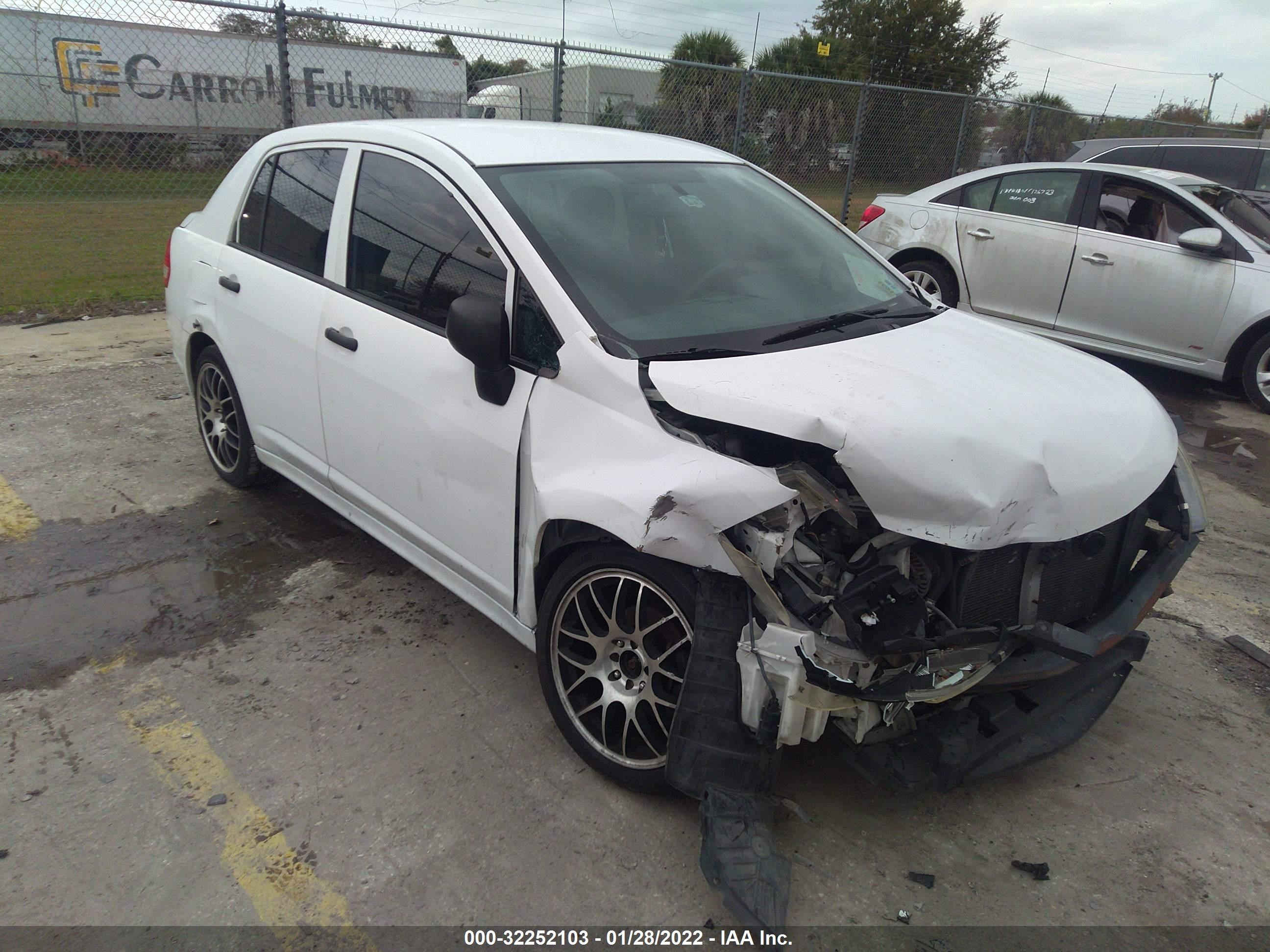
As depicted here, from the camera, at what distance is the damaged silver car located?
225 cm

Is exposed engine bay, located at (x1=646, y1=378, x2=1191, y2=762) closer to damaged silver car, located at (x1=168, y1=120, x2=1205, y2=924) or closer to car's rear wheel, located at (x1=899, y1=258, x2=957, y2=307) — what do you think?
damaged silver car, located at (x1=168, y1=120, x2=1205, y2=924)

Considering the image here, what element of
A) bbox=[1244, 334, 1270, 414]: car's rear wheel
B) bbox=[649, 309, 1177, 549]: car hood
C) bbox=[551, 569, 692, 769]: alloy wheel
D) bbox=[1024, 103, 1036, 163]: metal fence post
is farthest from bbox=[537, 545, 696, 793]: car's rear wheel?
bbox=[1024, 103, 1036, 163]: metal fence post

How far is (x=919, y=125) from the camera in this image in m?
12.9

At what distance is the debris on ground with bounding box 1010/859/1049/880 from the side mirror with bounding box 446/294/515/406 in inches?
79.5

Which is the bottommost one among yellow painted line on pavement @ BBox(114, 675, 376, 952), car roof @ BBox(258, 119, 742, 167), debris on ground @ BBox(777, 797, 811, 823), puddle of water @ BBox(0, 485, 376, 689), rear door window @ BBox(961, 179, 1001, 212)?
puddle of water @ BBox(0, 485, 376, 689)

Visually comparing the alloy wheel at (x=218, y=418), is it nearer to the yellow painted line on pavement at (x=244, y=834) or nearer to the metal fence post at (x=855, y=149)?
the yellow painted line on pavement at (x=244, y=834)

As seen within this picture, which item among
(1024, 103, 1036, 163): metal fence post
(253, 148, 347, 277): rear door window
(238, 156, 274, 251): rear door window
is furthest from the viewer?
(1024, 103, 1036, 163): metal fence post

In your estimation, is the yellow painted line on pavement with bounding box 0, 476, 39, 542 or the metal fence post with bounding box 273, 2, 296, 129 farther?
the metal fence post with bounding box 273, 2, 296, 129

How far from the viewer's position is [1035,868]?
2416 mm

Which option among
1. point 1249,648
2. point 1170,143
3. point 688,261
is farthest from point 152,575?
point 1170,143

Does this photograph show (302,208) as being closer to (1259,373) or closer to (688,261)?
(688,261)

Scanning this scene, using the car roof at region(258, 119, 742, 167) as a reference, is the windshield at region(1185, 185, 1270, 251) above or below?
below

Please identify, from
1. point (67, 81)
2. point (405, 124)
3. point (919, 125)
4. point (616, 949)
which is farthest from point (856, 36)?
point (616, 949)

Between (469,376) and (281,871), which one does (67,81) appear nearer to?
(469,376)
